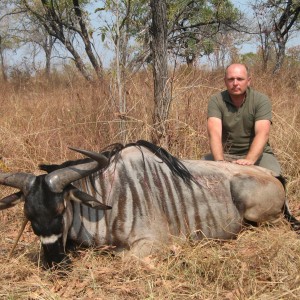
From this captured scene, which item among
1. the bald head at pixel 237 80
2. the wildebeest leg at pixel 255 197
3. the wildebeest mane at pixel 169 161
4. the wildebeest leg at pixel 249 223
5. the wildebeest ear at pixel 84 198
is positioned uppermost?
the bald head at pixel 237 80

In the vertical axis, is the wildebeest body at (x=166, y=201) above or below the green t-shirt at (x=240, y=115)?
below

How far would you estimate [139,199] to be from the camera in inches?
129

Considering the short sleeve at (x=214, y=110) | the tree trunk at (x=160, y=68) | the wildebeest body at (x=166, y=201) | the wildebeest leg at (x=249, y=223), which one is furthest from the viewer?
the tree trunk at (x=160, y=68)

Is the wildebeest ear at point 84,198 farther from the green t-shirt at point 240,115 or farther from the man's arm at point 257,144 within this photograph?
the green t-shirt at point 240,115

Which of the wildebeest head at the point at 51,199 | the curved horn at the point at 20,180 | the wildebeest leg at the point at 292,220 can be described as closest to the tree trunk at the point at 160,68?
the wildebeest leg at the point at 292,220

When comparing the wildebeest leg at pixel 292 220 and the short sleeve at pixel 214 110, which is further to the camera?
the short sleeve at pixel 214 110

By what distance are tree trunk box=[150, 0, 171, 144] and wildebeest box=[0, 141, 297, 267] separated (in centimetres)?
144

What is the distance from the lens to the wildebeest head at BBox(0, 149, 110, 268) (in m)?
2.81

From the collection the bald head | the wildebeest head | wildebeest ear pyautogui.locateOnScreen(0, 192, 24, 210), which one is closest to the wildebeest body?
the wildebeest head

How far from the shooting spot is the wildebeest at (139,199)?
2879mm

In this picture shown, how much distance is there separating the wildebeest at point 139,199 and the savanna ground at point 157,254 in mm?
135

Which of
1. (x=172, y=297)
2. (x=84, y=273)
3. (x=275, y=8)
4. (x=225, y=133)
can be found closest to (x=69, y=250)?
(x=84, y=273)

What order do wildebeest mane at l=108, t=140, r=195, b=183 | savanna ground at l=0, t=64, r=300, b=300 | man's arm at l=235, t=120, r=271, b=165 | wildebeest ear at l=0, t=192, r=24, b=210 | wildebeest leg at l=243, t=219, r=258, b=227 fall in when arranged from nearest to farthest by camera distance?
savanna ground at l=0, t=64, r=300, b=300, wildebeest ear at l=0, t=192, r=24, b=210, wildebeest mane at l=108, t=140, r=195, b=183, wildebeest leg at l=243, t=219, r=258, b=227, man's arm at l=235, t=120, r=271, b=165

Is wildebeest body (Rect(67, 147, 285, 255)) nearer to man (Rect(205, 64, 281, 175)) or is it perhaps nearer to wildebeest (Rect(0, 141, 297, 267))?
wildebeest (Rect(0, 141, 297, 267))
